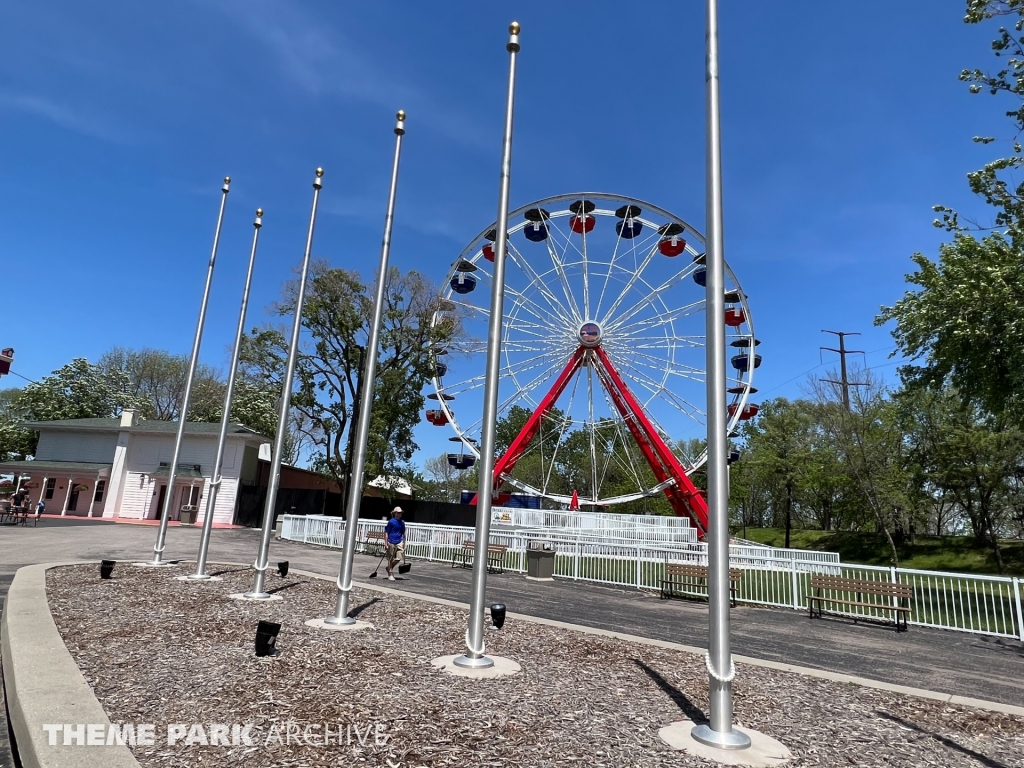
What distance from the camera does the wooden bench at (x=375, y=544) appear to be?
21156 mm

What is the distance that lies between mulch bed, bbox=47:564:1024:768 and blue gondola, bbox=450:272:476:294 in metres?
18.8

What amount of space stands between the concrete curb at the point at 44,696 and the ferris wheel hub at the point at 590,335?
21.3m

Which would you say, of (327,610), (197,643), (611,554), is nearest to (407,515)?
(611,554)

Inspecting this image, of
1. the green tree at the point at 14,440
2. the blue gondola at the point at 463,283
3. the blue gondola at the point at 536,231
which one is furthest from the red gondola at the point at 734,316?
the green tree at the point at 14,440

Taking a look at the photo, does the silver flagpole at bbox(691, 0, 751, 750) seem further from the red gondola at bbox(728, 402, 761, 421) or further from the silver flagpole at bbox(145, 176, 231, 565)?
the red gondola at bbox(728, 402, 761, 421)

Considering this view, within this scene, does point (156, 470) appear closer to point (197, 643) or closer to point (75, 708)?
point (197, 643)

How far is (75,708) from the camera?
4.32 meters

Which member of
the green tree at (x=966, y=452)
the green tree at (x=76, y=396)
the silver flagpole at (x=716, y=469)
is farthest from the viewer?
the green tree at (x=76, y=396)

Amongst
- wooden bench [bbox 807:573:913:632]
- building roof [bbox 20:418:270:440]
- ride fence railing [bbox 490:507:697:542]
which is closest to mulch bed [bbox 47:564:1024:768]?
wooden bench [bbox 807:573:913:632]

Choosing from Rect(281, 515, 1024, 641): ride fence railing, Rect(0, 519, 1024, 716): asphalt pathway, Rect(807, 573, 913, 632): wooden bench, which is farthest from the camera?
Rect(281, 515, 1024, 641): ride fence railing

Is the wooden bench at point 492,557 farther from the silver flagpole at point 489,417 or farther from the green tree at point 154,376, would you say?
the green tree at point 154,376

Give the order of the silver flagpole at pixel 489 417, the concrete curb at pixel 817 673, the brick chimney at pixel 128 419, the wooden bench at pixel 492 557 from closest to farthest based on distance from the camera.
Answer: the concrete curb at pixel 817 673, the silver flagpole at pixel 489 417, the wooden bench at pixel 492 557, the brick chimney at pixel 128 419

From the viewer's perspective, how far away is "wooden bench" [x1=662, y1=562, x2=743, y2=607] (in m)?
14.4

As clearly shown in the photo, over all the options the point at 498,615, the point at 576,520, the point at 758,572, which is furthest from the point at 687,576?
the point at 576,520
